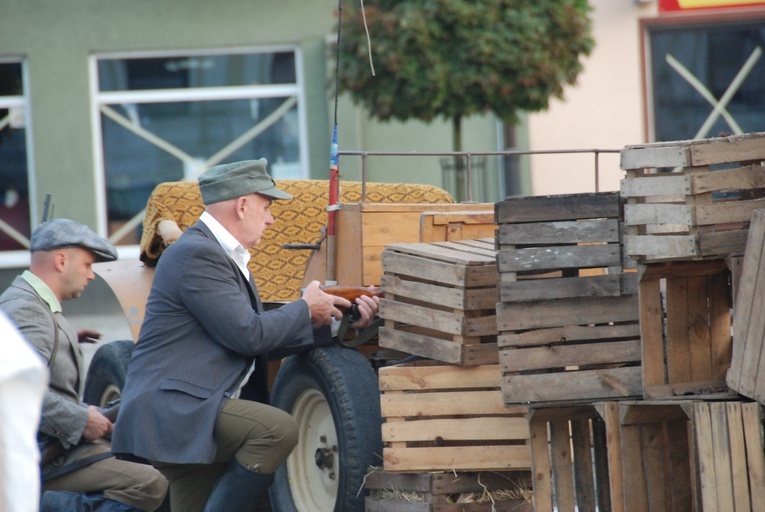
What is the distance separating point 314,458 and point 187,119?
831 cm

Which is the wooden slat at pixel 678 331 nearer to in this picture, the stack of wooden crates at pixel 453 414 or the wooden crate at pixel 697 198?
the wooden crate at pixel 697 198

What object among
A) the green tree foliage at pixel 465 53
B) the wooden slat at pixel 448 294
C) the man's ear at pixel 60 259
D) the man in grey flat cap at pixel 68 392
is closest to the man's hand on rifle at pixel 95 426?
the man in grey flat cap at pixel 68 392

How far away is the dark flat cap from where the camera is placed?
4867 millimetres

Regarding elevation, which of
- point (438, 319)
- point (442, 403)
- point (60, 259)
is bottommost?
point (442, 403)

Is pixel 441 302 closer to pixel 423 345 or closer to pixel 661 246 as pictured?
pixel 423 345

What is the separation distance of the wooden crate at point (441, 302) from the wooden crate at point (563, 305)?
283 mm

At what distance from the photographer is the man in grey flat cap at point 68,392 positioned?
15.4ft

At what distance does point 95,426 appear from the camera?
4.84 meters

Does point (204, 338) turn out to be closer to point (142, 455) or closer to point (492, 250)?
point (142, 455)

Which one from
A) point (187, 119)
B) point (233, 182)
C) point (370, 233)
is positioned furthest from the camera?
point (187, 119)

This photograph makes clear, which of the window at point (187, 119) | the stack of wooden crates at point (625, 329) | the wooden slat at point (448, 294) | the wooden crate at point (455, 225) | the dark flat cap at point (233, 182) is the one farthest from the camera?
the window at point (187, 119)

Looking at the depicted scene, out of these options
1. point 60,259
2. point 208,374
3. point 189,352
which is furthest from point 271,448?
point 60,259

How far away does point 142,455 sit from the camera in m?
4.56

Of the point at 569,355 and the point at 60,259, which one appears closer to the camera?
the point at 569,355
